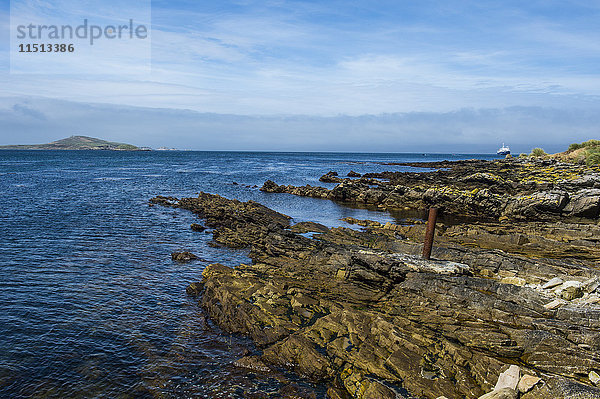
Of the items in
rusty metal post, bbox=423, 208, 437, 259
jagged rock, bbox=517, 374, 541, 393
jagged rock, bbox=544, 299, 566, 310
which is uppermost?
rusty metal post, bbox=423, 208, 437, 259

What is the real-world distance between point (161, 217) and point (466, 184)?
182ft

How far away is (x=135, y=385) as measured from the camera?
12.6m

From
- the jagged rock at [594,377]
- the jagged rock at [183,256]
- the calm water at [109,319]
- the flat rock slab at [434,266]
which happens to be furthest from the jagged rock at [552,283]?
the jagged rock at [183,256]

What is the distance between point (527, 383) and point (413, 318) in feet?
18.3

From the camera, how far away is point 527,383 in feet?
32.9

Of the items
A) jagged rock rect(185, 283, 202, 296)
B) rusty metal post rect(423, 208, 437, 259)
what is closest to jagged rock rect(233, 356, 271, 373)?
jagged rock rect(185, 283, 202, 296)

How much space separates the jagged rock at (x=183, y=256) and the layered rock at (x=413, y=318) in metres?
4.74

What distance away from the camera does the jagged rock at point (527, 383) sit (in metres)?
9.95

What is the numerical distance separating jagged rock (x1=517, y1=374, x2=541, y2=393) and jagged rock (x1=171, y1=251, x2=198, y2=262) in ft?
73.6

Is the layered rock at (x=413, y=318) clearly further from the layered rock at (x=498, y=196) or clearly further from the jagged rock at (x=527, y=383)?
the layered rock at (x=498, y=196)

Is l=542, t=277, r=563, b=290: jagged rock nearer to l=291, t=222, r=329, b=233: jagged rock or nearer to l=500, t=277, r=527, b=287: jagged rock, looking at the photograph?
l=500, t=277, r=527, b=287: jagged rock

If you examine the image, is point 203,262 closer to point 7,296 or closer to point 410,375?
point 7,296

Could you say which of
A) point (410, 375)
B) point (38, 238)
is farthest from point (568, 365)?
point (38, 238)

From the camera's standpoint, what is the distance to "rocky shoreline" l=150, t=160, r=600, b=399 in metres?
11.6
